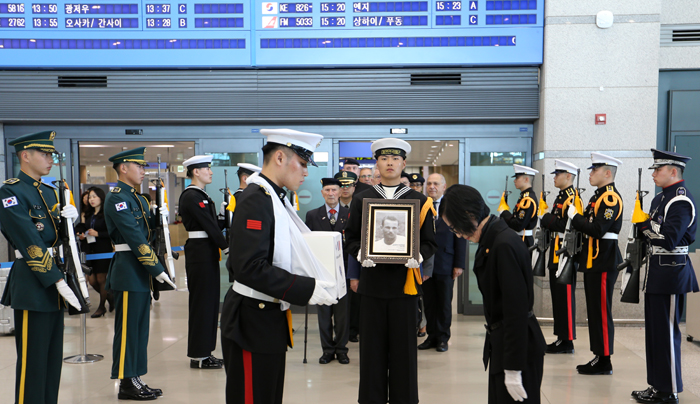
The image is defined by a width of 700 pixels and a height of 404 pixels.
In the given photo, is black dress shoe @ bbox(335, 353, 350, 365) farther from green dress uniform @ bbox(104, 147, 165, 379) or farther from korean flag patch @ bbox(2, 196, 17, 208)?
korean flag patch @ bbox(2, 196, 17, 208)

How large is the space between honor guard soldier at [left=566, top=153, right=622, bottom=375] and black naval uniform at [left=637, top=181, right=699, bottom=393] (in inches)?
24.5

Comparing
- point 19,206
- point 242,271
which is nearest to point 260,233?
point 242,271

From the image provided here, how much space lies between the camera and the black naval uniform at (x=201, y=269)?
15.3ft

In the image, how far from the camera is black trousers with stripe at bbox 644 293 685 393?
12.3 ft

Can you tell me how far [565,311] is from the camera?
17.1 feet

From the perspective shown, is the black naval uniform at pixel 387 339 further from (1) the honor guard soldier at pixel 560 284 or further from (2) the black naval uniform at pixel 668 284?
(1) the honor guard soldier at pixel 560 284

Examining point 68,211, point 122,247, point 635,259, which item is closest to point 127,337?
point 122,247

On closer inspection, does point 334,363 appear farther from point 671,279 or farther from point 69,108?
point 69,108

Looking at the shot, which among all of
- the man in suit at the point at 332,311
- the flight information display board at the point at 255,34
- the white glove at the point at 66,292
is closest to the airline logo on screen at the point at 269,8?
the flight information display board at the point at 255,34

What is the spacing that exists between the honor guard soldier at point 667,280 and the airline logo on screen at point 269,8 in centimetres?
487

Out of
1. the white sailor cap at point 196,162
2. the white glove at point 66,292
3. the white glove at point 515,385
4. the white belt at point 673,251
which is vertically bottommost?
the white glove at point 515,385

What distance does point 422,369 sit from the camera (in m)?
4.73

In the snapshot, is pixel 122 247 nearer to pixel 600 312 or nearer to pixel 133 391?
pixel 133 391

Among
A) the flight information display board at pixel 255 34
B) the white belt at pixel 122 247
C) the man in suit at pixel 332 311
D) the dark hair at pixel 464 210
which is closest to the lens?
the dark hair at pixel 464 210
